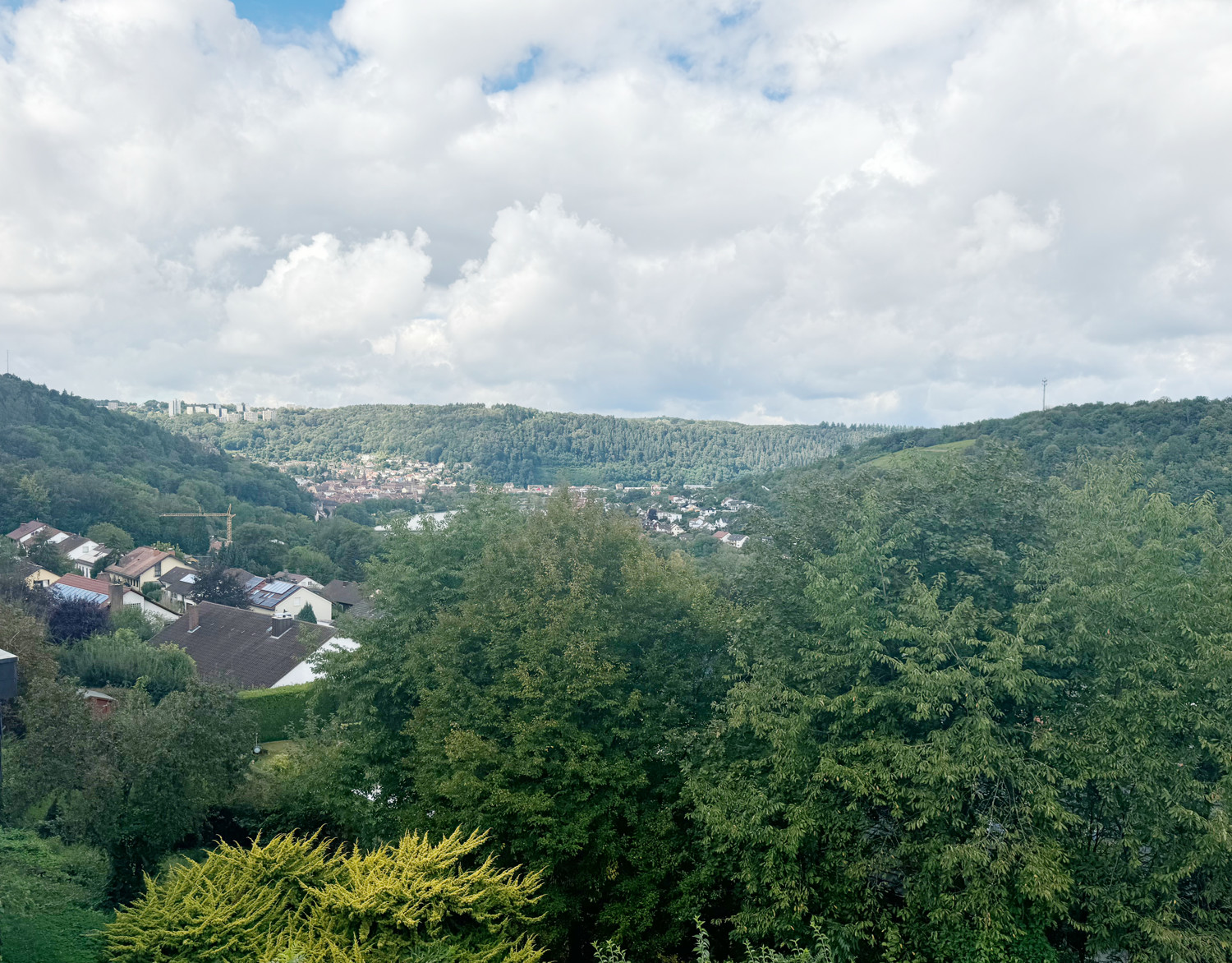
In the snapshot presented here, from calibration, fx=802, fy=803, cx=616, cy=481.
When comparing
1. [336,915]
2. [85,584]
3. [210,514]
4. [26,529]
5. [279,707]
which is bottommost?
[279,707]

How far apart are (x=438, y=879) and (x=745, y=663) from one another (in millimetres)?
6769

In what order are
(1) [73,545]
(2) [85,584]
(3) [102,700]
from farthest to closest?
(1) [73,545] → (2) [85,584] → (3) [102,700]

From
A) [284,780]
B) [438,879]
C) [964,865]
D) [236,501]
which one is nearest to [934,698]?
[964,865]

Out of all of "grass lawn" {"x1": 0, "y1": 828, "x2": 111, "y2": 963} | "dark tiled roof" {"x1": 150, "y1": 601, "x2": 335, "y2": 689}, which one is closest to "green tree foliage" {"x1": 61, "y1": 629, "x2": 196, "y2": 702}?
"dark tiled roof" {"x1": 150, "y1": 601, "x2": 335, "y2": 689}

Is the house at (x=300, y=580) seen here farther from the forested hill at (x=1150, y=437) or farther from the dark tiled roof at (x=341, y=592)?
the forested hill at (x=1150, y=437)

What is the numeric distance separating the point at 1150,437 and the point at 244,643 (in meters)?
49.8

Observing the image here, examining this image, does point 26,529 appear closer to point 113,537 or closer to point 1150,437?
point 113,537

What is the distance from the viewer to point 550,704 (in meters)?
15.7

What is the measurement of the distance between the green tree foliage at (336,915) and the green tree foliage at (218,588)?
139 feet

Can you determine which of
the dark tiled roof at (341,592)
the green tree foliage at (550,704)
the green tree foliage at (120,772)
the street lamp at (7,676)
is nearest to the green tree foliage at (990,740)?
the green tree foliage at (550,704)

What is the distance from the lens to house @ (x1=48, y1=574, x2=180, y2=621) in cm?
4734

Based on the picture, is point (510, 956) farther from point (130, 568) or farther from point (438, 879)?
point (130, 568)

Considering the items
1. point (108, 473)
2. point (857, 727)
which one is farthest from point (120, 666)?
point (108, 473)

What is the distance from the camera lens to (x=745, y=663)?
48.9ft
